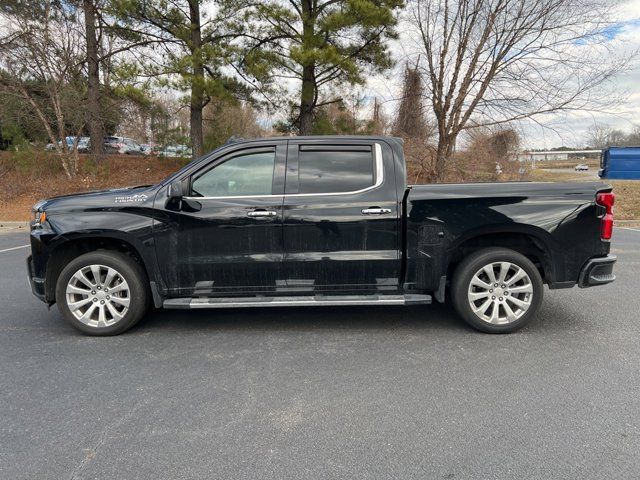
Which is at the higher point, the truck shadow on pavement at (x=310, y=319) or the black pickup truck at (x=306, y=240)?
the black pickup truck at (x=306, y=240)

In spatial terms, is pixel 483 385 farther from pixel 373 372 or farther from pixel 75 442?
pixel 75 442

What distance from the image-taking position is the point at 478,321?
4133 millimetres

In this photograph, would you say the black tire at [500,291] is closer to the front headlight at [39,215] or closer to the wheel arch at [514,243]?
the wheel arch at [514,243]

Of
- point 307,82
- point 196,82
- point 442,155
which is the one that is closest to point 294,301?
point 196,82

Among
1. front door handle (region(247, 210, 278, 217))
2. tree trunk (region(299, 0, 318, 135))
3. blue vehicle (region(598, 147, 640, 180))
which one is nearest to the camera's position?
Answer: front door handle (region(247, 210, 278, 217))

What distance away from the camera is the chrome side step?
402 cm

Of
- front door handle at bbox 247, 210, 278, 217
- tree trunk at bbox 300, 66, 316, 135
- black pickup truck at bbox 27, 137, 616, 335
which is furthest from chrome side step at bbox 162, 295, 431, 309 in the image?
tree trunk at bbox 300, 66, 316, 135

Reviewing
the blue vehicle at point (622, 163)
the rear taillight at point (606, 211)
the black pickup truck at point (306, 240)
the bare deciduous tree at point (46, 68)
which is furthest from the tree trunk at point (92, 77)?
the blue vehicle at point (622, 163)

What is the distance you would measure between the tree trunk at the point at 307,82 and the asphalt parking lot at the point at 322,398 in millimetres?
11439

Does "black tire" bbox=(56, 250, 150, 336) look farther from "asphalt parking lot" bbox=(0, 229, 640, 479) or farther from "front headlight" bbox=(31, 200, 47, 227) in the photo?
"front headlight" bbox=(31, 200, 47, 227)

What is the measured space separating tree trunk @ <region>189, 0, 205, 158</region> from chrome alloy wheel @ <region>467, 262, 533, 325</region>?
12.8 m

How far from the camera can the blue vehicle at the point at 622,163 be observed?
21.3 meters

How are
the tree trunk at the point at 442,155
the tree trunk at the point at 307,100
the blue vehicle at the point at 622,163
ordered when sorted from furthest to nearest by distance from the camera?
the blue vehicle at the point at 622,163 → the tree trunk at the point at 442,155 → the tree trunk at the point at 307,100

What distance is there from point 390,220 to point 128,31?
1607 cm
